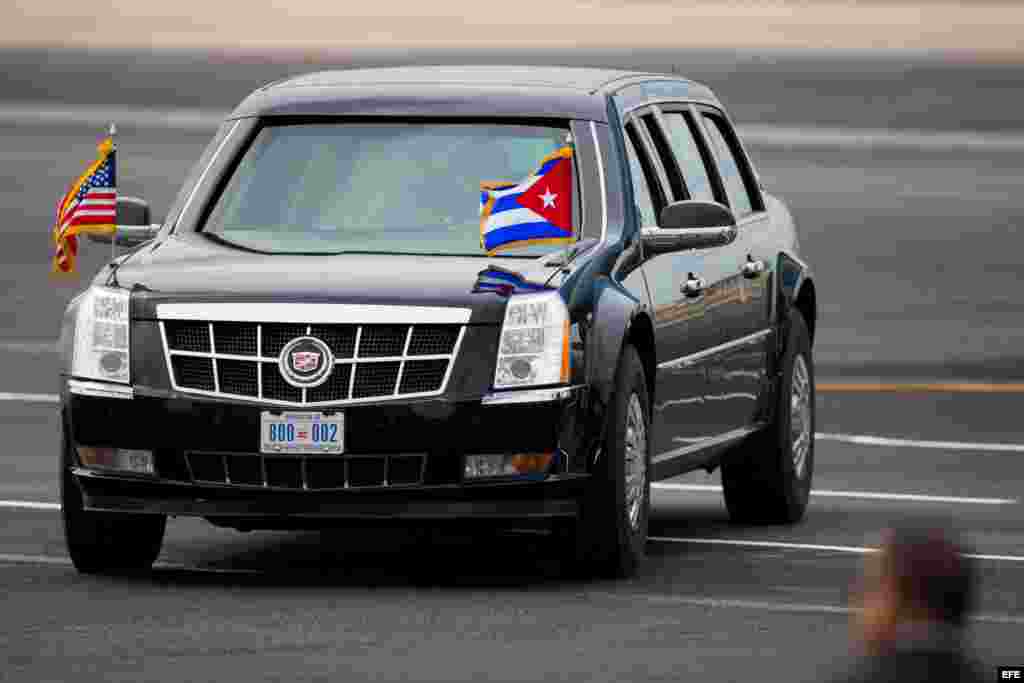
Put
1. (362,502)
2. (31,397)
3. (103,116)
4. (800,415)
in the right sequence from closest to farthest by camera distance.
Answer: (362,502) < (800,415) < (31,397) < (103,116)

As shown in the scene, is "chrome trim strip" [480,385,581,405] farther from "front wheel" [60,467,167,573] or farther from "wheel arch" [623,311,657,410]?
"front wheel" [60,467,167,573]

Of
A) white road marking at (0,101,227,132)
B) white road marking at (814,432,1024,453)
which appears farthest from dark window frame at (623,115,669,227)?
white road marking at (0,101,227,132)

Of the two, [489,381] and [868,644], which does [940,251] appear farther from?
[868,644]

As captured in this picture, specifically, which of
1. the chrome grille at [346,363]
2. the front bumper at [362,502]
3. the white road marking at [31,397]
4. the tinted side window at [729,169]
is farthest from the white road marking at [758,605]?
the white road marking at [31,397]

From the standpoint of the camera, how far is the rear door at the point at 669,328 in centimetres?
1157

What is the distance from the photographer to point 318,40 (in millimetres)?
64688

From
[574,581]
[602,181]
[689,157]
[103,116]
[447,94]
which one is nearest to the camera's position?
[574,581]

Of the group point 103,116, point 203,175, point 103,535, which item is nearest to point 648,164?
point 203,175

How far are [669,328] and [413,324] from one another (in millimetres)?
1545

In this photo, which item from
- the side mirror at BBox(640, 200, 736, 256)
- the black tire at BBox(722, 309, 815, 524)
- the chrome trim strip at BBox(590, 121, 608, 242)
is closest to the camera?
the chrome trim strip at BBox(590, 121, 608, 242)

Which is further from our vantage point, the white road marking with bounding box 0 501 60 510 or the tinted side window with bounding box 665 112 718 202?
the white road marking with bounding box 0 501 60 510

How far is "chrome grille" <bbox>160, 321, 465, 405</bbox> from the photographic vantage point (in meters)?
10.4

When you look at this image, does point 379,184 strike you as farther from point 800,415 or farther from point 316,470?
point 800,415

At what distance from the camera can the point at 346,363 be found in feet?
34.1
